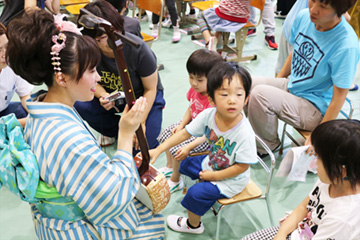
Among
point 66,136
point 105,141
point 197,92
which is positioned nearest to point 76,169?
point 66,136

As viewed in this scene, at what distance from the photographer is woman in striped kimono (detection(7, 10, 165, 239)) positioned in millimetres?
1362

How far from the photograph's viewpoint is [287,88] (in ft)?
8.79

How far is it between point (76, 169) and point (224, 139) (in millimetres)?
754

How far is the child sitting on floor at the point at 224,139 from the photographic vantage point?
175cm

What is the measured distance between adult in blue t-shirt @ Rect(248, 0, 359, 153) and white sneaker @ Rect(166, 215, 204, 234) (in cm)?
87

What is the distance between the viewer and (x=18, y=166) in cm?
139

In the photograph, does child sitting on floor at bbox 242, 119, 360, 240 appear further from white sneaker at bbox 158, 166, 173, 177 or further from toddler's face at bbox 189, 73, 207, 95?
white sneaker at bbox 158, 166, 173, 177

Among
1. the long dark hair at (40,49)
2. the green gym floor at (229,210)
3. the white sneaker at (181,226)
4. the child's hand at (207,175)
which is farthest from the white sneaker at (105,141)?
the long dark hair at (40,49)

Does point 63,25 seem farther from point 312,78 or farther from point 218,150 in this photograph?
point 312,78

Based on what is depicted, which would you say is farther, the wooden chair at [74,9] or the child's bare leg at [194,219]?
the wooden chair at [74,9]

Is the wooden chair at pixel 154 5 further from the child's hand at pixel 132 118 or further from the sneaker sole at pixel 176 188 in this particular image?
the child's hand at pixel 132 118

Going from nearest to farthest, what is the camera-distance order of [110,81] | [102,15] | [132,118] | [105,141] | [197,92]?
1. [132,118]
2. [102,15]
3. [197,92]
4. [110,81]
5. [105,141]

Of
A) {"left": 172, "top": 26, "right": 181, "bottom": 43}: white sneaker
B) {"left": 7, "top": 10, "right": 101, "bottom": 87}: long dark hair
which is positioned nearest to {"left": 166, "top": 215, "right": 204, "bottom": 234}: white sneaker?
{"left": 7, "top": 10, "right": 101, "bottom": 87}: long dark hair

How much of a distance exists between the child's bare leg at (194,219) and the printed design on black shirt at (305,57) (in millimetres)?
1127
